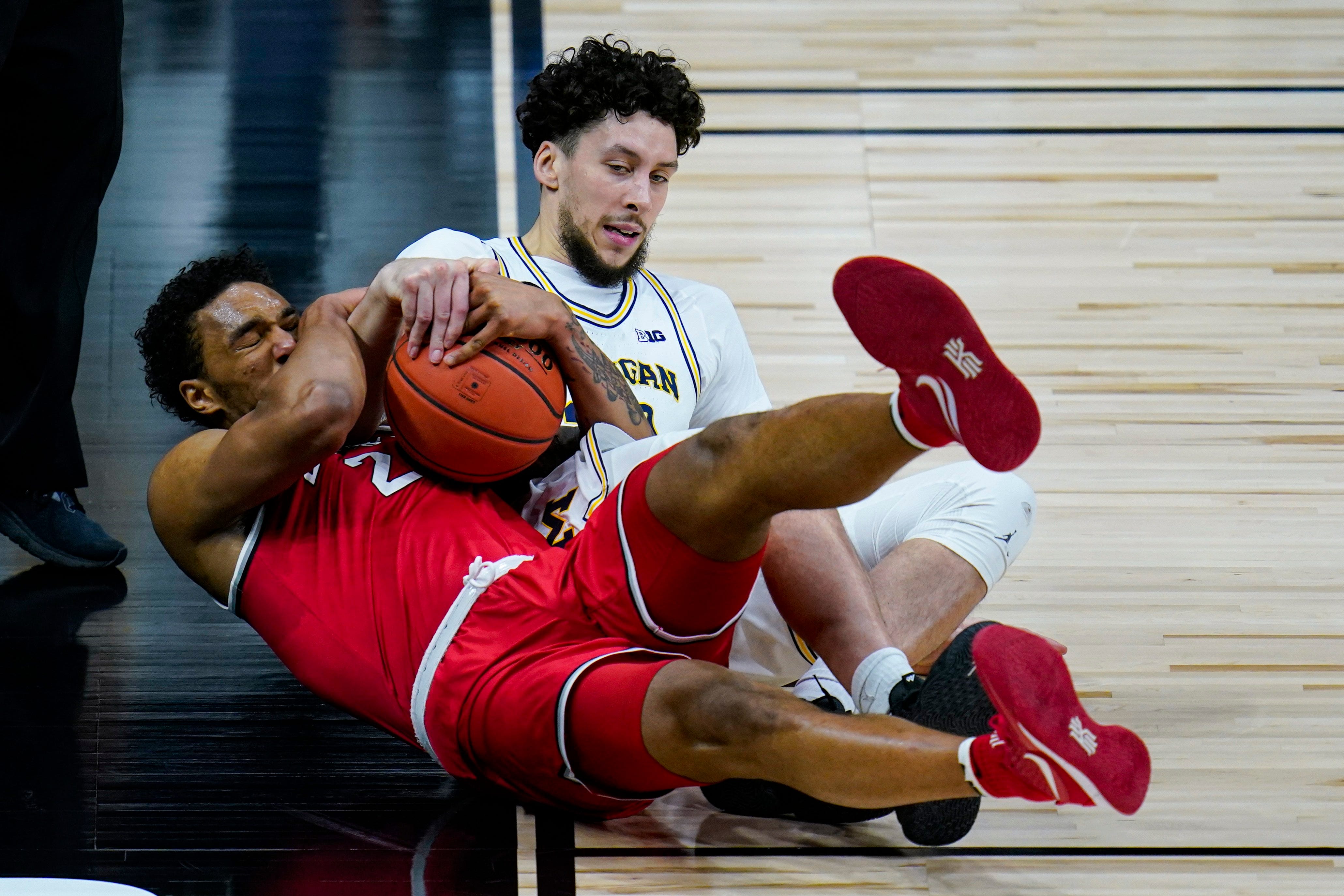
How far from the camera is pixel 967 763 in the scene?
1.73m

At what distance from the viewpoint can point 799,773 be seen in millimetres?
1880

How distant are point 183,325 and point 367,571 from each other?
0.64 metres

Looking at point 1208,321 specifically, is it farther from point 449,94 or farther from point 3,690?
point 3,690

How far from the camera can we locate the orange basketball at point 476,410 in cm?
241

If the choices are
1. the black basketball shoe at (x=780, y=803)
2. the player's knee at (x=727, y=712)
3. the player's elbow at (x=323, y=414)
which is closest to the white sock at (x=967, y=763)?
the player's knee at (x=727, y=712)

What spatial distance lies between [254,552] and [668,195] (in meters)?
2.31

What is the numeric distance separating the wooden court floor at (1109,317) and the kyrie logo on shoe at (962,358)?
33.0 inches

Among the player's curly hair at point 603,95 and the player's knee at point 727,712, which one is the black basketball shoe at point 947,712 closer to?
the player's knee at point 727,712

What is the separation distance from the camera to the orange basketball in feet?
7.89

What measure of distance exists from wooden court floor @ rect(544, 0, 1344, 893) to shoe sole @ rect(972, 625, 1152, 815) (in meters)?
0.54

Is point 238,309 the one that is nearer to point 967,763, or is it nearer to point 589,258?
point 589,258

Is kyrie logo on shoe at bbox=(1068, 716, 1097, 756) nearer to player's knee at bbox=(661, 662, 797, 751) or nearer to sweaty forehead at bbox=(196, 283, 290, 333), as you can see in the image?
player's knee at bbox=(661, 662, 797, 751)

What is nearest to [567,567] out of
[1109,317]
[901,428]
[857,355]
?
[901,428]

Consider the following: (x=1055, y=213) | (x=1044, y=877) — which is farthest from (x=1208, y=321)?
(x=1044, y=877)
